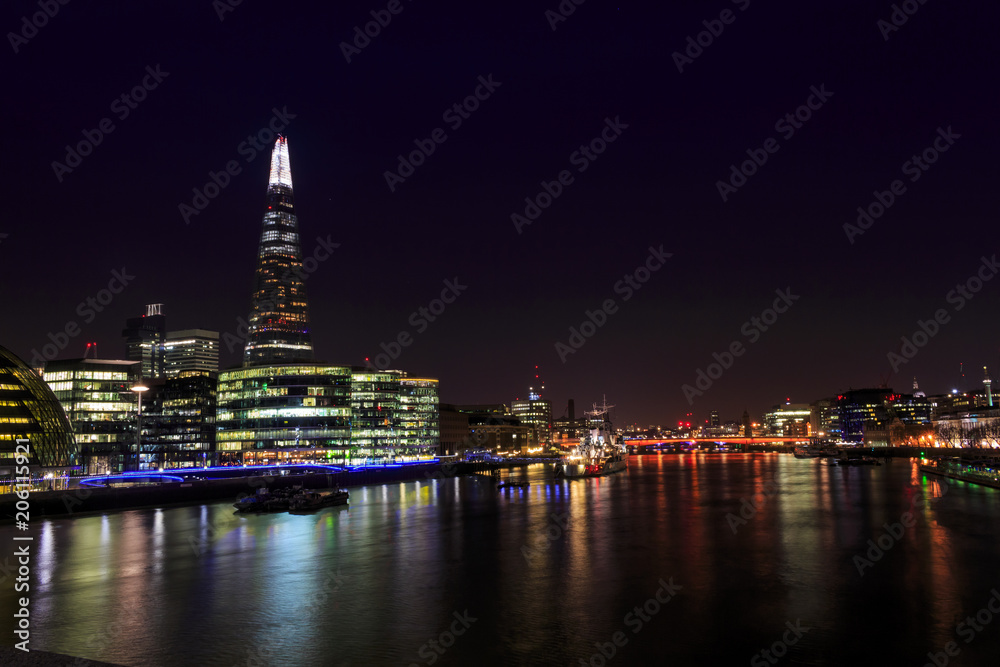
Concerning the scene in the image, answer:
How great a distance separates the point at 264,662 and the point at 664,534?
3811 centimetres

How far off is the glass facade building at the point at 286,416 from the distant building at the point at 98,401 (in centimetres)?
2333

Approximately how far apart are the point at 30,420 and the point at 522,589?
85.3m

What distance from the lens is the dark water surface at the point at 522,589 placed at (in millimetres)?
28062

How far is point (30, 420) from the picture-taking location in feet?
318

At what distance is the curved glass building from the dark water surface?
28325mm

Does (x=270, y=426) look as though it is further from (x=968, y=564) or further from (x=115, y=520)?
(x=968, y=564)

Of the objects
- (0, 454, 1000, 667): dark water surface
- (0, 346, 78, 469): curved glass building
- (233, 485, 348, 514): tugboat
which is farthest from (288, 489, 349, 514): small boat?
(0, 346, 78, 469): curved glass building

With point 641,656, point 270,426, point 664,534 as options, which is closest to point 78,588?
point 641,656

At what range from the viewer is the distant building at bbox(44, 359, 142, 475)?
16350cm

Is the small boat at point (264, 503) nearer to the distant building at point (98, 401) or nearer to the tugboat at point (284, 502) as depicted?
the tugboat at point (284, 502)

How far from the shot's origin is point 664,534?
58281 millimetres

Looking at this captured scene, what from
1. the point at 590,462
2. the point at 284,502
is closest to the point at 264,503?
the point at 284,502

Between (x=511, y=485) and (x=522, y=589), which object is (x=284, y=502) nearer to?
(x=511, y=485)

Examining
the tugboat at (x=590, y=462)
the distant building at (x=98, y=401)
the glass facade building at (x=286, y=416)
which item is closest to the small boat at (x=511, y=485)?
the tugboat at (x=590, y=462)
